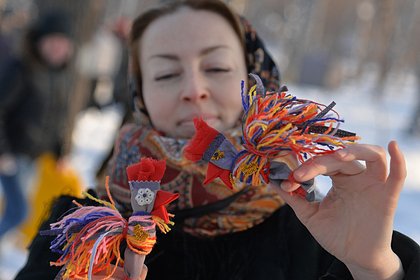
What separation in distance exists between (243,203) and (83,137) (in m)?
6.62

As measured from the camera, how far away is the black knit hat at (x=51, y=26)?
3.35 m

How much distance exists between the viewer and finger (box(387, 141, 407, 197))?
32.0 inches

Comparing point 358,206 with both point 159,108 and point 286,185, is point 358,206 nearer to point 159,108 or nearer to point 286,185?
point 286,185

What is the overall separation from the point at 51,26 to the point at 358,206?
311 cm

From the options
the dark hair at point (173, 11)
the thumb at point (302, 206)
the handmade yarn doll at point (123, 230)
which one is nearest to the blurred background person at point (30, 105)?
the dark hair at point (173, 11)

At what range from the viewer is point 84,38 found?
13.6ft

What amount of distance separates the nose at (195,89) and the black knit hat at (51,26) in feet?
8.26

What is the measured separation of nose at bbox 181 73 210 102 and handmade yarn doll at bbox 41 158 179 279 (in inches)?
14.4

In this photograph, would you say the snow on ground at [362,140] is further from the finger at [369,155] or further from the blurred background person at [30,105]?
the blurred background person at [30,105]

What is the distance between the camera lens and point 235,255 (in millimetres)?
1171

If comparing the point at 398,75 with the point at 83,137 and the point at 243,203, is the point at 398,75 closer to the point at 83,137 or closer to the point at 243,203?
the point at 83,137

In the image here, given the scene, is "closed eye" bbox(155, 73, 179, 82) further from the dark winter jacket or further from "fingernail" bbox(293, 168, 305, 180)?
"fingernail" bbox(293, 168, 305, 180)

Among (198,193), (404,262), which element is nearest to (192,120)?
(198,193)

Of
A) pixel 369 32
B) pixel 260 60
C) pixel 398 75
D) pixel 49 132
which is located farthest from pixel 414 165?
pixel 369 32
